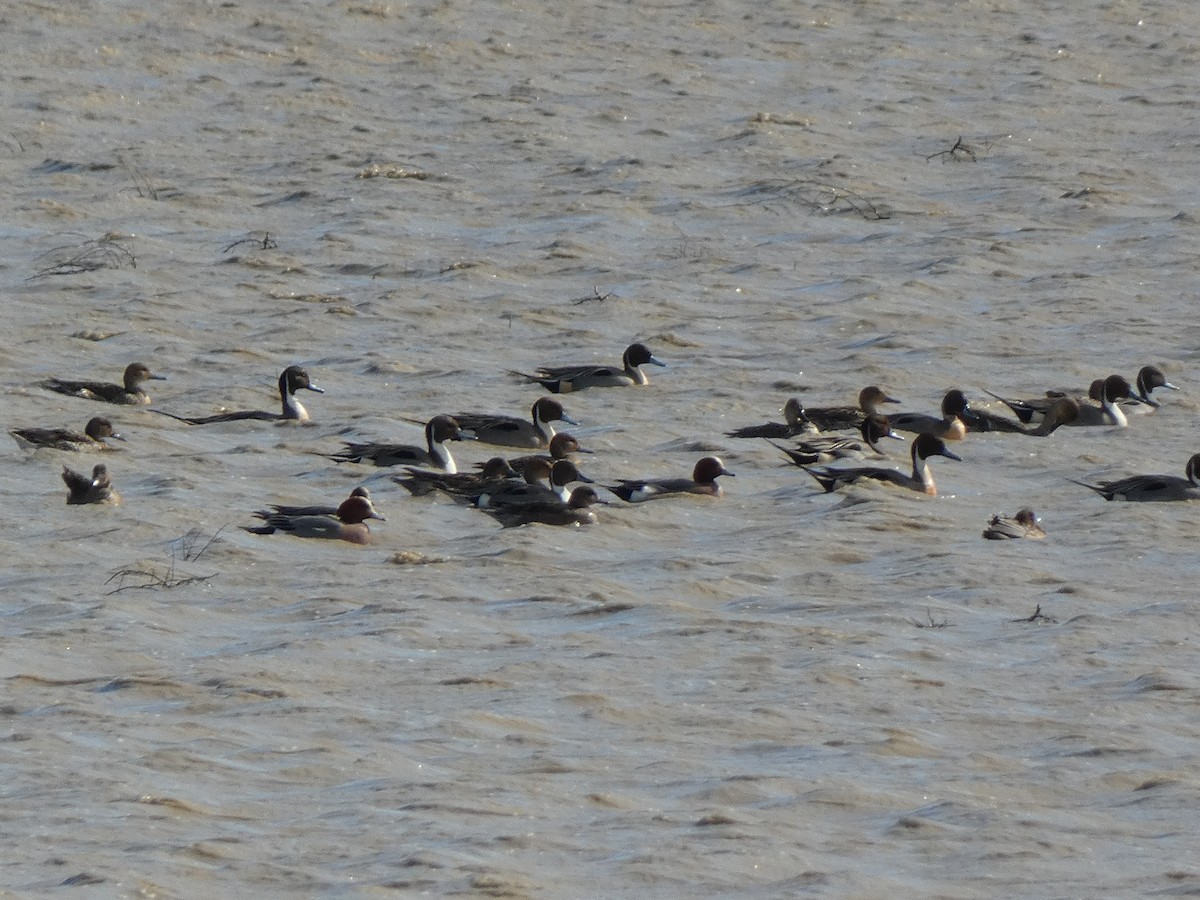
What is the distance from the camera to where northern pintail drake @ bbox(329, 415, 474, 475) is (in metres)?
13.6

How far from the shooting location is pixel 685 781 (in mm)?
8031

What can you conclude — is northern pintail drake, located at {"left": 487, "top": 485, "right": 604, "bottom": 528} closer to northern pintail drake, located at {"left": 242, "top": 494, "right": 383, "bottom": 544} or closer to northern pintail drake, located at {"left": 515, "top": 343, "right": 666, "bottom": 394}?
northern pintail drake, located at {"left": 242, "top": 494, "right": 383, "bottom": 544}

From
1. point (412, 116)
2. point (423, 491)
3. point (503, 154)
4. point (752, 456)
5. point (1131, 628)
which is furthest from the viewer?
point (412, 116)

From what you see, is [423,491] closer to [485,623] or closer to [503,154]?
[485,623]

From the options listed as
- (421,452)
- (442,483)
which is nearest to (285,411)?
(421,452)

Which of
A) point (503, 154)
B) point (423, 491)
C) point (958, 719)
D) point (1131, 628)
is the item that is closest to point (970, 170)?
point (503, 154)

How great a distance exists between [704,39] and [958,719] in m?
19.7

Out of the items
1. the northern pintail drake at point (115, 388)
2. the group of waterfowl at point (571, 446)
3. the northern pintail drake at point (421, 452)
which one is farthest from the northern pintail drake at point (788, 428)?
the northern pintail drake at point (115, 388)

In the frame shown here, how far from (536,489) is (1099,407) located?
446 cm

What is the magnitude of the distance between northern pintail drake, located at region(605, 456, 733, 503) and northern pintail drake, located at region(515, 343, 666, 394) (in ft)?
8.38

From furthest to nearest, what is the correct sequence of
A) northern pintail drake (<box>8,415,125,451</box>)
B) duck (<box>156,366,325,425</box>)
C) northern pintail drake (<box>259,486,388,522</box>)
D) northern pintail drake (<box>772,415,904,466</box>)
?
duck (<box>156,366,325,425</box>), northern pintail drake (<box>772,415,904,466</box>), northern pintail drake (<box>8,415,125,451</box>), northern pintail drake (<box>259,486,388,522</box>)

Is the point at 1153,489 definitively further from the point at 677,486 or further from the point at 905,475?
the point at 677,486

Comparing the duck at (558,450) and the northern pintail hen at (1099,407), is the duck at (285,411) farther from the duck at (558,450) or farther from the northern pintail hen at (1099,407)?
the northern pintail hen at (1099,407)

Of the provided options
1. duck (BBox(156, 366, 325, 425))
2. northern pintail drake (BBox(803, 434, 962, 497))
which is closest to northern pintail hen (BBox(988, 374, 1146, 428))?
northern pintail drake (BBox(803, 434, 962, 497))
